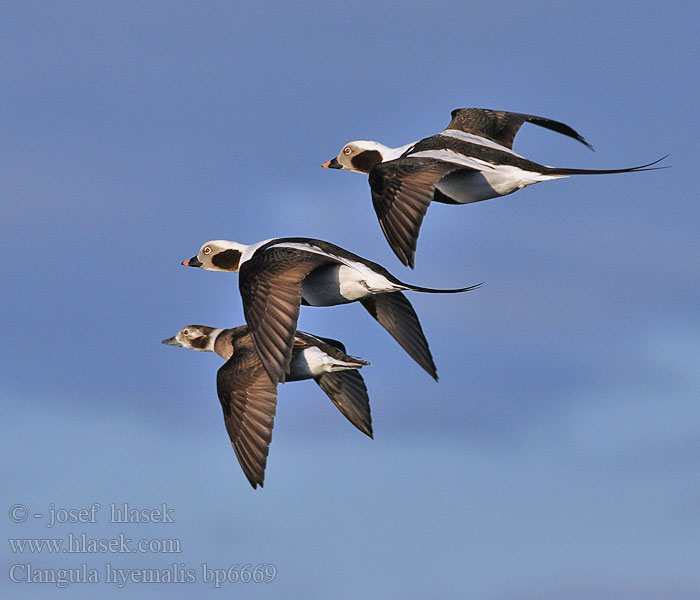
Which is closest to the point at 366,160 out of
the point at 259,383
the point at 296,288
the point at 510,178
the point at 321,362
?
the point at 510,178

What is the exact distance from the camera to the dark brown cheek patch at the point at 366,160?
15.9 m

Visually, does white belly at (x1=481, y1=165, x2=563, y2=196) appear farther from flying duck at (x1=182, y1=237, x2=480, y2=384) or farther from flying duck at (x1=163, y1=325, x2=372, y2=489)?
flying duck at (x1=163, y1=325, x2=372, y2=489)

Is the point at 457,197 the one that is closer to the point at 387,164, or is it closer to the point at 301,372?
the point at 387,164

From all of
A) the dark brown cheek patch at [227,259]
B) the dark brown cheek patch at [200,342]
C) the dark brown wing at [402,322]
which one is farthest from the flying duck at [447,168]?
the dark brown cheek patch at [200,342]

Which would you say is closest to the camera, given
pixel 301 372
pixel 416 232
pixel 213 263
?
pixel 416 232

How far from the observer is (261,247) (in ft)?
47.8

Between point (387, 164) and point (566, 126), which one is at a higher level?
point (566, 126)

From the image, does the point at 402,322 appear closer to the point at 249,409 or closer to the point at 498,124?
the point at 249,409

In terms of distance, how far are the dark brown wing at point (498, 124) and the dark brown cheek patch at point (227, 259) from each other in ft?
9.97

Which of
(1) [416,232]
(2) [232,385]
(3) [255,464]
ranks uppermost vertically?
(1) [416,232]

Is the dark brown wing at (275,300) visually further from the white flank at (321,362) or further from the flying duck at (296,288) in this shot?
the white flank at (321,362)

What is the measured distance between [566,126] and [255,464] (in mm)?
6029

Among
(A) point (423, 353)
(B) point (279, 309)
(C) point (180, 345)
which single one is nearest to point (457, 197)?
(A) point (423, 353)

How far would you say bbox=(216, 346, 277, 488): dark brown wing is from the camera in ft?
42.1
